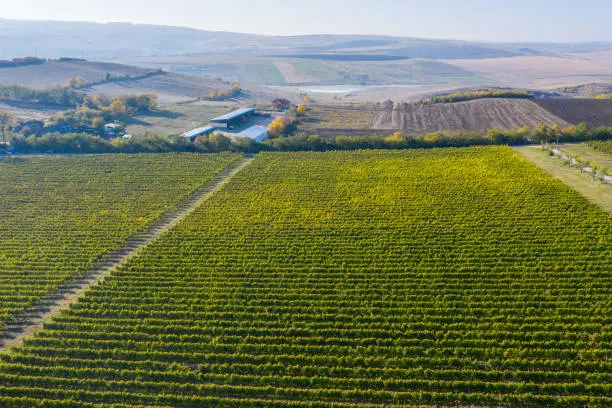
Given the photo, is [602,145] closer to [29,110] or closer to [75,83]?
[29,110]

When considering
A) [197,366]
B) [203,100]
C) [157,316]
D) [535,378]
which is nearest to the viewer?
[535,378]

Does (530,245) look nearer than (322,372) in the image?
No

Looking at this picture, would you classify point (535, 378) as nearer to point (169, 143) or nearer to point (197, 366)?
point (197, 366)

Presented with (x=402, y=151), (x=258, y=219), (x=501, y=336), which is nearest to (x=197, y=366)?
(x=501, y=336)

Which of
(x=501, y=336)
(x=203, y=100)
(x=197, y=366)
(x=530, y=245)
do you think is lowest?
(x=197, y=366)

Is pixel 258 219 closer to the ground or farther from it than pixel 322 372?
farther from it

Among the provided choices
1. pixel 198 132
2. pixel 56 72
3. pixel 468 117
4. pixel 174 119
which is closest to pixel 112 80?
pixel 56 72

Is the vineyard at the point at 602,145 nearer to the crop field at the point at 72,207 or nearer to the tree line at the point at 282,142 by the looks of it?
the tree line at the point at 282,142
